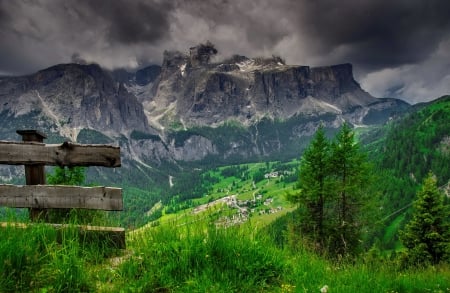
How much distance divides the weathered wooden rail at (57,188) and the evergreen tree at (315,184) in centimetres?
2253

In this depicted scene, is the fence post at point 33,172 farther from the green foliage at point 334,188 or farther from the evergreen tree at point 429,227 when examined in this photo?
the evergreen tree at point 429,227

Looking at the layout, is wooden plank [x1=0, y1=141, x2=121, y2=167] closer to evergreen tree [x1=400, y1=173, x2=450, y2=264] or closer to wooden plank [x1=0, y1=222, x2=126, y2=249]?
wooden plank [x1=0, y1=222, x2=126, y2=249]

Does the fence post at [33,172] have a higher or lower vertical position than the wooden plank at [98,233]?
higher

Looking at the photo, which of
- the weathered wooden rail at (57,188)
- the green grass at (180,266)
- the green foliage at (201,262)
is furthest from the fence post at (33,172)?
the green foliage at (201,262)

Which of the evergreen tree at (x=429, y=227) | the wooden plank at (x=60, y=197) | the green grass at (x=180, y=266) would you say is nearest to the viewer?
the green grass at (x=180, y=266)

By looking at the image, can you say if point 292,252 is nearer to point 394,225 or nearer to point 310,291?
point 310,291

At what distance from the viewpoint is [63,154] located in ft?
24.4

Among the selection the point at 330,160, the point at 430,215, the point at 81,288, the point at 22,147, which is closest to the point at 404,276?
the point at 81,288

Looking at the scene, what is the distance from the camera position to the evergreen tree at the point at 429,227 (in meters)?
28.7

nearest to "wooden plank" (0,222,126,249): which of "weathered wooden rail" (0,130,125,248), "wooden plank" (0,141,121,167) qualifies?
"weathered wooden rail" (0,130,125,248)

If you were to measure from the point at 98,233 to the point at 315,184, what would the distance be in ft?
77.3

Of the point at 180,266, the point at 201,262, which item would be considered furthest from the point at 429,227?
the point at 180,266

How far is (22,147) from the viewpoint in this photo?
7.37m

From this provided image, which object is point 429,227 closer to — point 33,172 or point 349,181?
point 349,181
